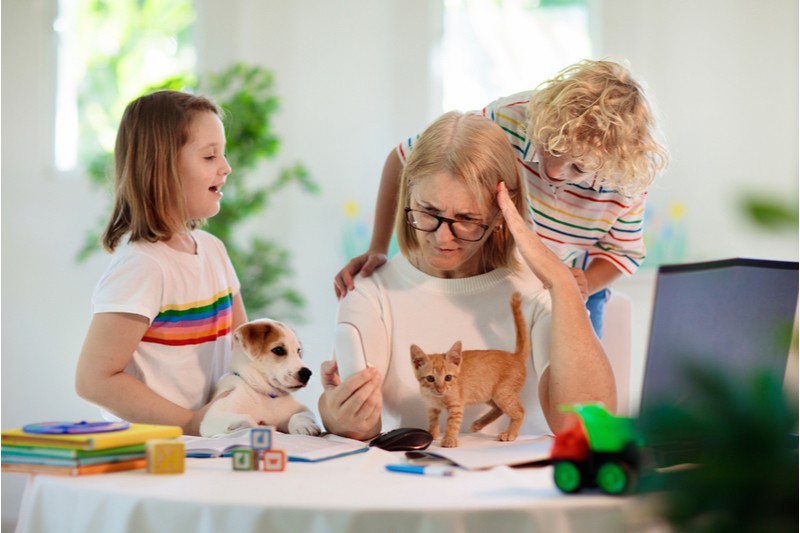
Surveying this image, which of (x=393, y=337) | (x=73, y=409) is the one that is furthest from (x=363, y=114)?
(x=393, y=337)

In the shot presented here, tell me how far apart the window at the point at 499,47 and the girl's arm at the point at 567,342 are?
3.15 m

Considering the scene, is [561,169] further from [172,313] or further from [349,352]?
[172,313]

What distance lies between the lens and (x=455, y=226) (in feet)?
5.40

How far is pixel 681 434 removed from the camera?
492 mm

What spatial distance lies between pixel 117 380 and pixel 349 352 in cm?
46

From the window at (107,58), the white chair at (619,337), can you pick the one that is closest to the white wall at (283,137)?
the window at (107,58)

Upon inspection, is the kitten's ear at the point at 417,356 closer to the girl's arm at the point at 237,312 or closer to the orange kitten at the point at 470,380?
the orange kitten at the point at 470,380

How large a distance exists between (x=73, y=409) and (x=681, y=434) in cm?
463

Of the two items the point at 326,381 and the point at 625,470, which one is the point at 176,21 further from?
the point at 625,470

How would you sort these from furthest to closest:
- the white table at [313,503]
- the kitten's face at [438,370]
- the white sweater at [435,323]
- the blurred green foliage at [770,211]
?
1. the white sweater at [435,323]
2. the kitten's face at [438,370]
3. the white table at [313,503]
4. the blurred green foliage at [770,211]

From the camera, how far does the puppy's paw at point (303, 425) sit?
1628mm

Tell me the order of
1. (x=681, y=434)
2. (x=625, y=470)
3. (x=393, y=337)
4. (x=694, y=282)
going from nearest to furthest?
(x=681, y=434), (x=625, y=470), (x=694, y=282), (x=393, y=337)

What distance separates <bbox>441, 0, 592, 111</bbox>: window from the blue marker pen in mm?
3645

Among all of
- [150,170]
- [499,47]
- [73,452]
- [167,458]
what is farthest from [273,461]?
[499,47]
